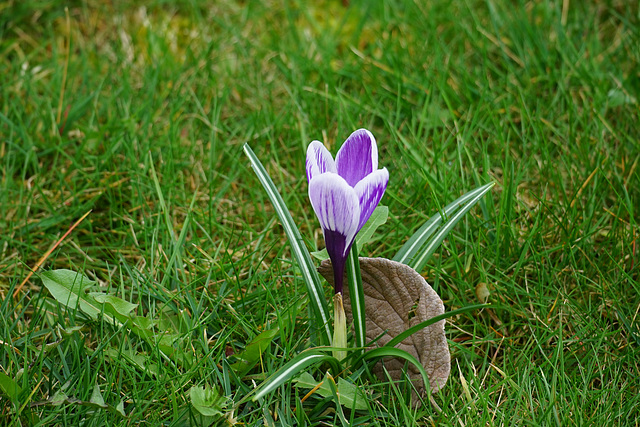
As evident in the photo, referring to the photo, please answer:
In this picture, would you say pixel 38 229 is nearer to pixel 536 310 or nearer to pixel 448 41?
pixel 536 310

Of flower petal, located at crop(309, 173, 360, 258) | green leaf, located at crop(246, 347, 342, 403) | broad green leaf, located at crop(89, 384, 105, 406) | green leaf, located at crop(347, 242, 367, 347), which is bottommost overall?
broad green leaf, located at crop(89, 384, 105, 406)

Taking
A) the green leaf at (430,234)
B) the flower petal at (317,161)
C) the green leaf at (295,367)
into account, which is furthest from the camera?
the green leaf at (430,234)

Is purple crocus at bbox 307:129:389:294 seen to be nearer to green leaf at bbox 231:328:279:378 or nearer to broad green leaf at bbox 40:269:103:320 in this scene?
green leaf at bbox 231:328:279:378

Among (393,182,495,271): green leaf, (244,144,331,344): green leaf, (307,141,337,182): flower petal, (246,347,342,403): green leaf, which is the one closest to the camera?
(246,347,342,403): green leaf

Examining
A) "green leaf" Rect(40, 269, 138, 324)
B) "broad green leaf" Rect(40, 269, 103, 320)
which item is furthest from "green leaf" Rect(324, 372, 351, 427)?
"broad green leaf" Rect(40, 269, 103, 320)

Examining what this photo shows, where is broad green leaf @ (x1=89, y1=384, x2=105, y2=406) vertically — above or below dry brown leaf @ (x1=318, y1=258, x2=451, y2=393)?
below

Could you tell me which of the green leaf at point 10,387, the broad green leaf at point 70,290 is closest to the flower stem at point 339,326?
the broad green leaf at point 70,290

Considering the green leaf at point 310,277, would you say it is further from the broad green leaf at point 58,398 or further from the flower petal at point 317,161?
the broad green leaf at point 58,398

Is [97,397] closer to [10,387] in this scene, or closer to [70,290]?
[10,387]
